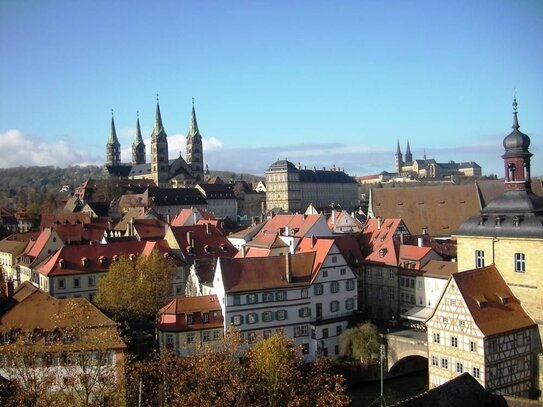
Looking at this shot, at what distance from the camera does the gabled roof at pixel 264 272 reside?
38.9 metres

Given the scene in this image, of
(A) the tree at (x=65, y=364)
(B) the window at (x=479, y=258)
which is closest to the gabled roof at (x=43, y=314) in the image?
(A) the tree at (x=65, y=364)

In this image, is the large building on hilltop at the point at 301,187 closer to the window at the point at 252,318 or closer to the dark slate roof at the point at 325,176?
the dark slate roof at the point at 325,176

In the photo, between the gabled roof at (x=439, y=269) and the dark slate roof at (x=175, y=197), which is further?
the dark slate roof at (x=175, y=197)

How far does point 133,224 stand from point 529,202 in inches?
1639

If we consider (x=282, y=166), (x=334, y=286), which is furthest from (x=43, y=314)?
(x=282, y=166)

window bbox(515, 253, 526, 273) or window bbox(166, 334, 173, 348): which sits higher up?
window bbox(515, 253, 526, 273)

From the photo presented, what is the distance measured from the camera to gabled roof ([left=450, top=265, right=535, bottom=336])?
31.0 meters

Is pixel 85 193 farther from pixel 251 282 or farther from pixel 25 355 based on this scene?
pixel 25 355

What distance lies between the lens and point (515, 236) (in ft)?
110

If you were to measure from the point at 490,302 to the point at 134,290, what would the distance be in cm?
2252

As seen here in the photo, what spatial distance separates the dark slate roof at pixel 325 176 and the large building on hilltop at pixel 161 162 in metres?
29.3

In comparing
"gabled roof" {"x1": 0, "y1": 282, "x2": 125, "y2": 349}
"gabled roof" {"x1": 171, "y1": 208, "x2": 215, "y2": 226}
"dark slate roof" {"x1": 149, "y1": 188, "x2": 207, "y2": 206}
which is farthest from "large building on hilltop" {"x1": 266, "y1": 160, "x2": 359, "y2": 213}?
"gabled roof" {"x1": 0, "y1": 282, "x2": 125, "y2": 349}

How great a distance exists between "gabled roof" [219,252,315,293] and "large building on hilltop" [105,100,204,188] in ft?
370

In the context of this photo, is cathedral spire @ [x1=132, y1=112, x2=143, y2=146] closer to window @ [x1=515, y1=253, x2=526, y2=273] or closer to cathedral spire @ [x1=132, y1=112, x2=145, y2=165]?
cathedral spire @ [x1=132, y1=112, x2=145, y2=165]
